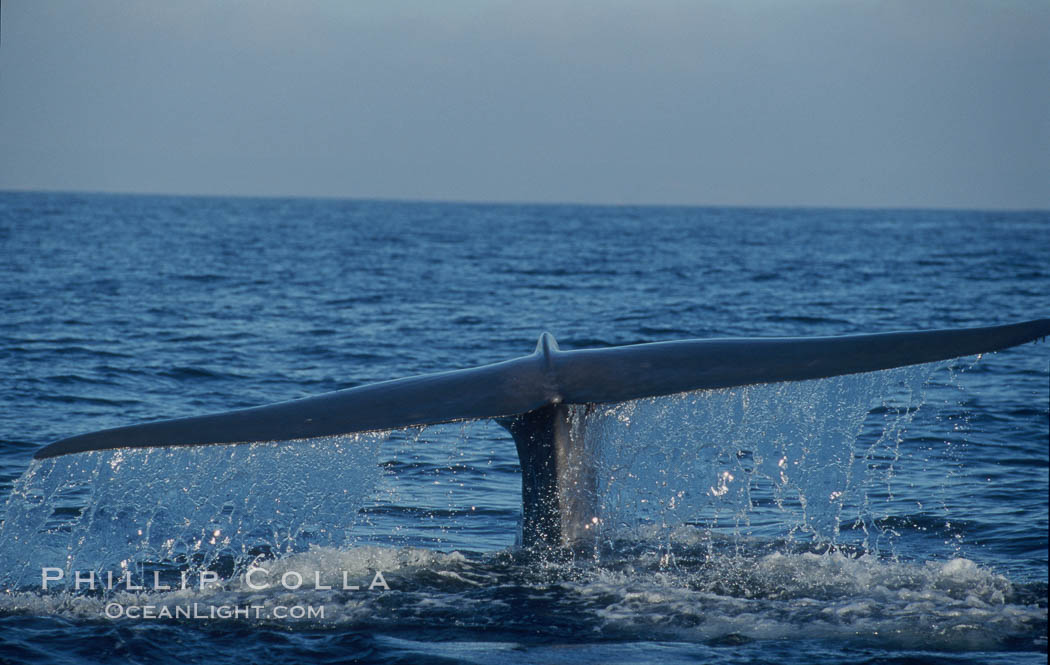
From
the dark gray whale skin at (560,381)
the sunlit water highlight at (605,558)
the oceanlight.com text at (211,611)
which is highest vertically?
the dark gray whale skin at (560,381)

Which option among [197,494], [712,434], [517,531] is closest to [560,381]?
[712,434]

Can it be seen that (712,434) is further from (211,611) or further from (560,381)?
(211,611)

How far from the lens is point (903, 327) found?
17.9 meters

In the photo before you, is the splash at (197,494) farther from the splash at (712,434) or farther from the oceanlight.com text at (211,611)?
the splash at (712,434)

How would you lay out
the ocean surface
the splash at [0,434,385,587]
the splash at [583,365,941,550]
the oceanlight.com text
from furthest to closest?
the oceanlight.com text → the splash at [583,365,941,550] → the ocean surface → the splash at [0,434,385,587]

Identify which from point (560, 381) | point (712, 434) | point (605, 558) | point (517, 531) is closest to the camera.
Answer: point (560, 381)

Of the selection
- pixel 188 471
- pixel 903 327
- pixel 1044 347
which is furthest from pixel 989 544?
pixel 903 327

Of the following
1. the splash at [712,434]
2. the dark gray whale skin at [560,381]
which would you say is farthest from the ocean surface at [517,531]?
the dark gray whale skin at [560,381]

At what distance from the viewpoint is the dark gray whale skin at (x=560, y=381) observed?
14.5 feet

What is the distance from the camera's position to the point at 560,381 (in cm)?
500

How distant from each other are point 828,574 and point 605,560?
1151mm

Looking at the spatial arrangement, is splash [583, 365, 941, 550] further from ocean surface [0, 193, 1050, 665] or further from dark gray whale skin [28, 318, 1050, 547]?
dark gray whale skin [28, 318, 1050, 547]

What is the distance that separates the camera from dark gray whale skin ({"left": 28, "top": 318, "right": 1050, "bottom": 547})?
4.43m

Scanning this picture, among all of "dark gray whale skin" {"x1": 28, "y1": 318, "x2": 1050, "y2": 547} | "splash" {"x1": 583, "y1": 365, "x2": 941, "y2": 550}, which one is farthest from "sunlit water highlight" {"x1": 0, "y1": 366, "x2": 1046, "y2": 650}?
"dark gray whale skin" {"x1": 28, "y1": 318, "x2": 1050, "y2": 547}
